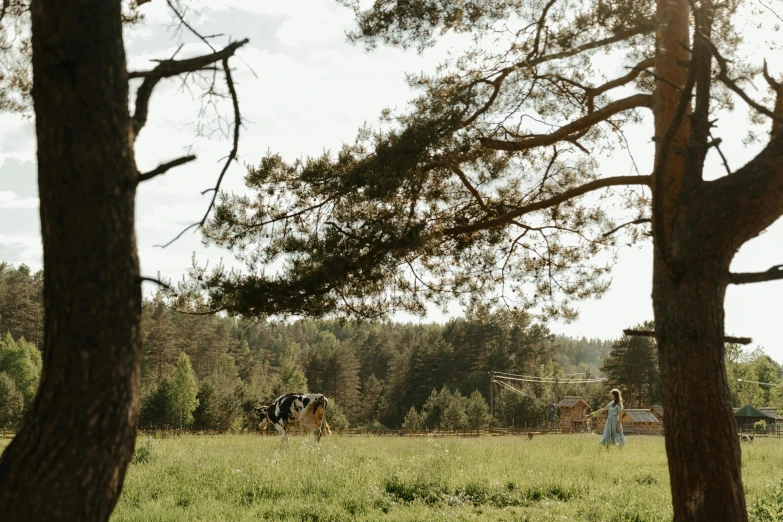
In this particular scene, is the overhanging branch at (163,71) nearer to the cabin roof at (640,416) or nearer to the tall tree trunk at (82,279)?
the tall tree trunk at (82,279)

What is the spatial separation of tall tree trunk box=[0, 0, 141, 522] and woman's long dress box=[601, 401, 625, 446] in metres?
14.6

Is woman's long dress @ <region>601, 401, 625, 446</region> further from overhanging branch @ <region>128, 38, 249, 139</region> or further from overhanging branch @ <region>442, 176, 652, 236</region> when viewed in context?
Answer: overhanging branch @ <region>128, 38, 249, 139</region>

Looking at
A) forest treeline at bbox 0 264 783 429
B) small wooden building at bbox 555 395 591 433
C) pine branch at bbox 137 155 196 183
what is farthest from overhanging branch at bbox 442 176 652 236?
small wooden building at bbox 555 395 591 433

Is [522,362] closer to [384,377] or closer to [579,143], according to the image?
[384,377]

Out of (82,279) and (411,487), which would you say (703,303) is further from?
(411,487)

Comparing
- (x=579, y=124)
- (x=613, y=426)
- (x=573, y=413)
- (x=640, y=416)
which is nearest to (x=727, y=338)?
(x=579, y=124)

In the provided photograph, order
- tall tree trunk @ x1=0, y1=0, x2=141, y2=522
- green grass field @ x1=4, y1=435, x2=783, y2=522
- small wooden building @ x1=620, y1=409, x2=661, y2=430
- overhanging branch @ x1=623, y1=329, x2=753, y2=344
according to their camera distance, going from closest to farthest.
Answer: tall tree trunk @ x1=0, y1=0, x2=141, y2=522 < overhanging branch @ x1=623, y1=329, x2=753, y2=344 < green grass field @ x1=4, y1=435, x2=783, y2=522 < small wooden building @ x1=620, y1=409, x2=661, y2=430

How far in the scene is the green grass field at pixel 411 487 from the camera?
8.24 m

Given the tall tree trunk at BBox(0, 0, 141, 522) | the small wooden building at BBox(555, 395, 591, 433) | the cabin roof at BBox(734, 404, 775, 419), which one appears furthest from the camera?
the small wooden building at BBox(555, 395, 591, 433)

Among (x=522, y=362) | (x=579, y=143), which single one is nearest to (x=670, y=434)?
(x=579, y=143)

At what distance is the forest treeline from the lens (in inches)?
1892

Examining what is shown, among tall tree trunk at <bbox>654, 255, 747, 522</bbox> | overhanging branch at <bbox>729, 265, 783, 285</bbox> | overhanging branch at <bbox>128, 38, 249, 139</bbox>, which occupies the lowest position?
tall tree trunk at <bbox>654, 255, 747, 522</bbox>

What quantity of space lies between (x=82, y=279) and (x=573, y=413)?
49386mm

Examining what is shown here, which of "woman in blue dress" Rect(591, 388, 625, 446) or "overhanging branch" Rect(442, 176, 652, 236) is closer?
"overhanging branch" Rect(442, 176, 652, 236)
